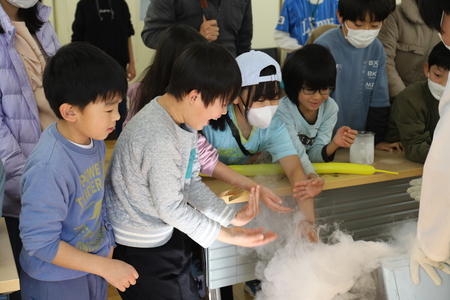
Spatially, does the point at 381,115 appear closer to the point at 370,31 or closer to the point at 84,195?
the point at 370,31

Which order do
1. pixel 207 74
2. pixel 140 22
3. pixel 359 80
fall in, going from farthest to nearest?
1. pixel 140 22
2. pixel 359 80
3. pixel 207 74

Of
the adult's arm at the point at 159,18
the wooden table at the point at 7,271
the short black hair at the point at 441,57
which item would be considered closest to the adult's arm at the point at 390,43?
the short black hair at the point at 441,57

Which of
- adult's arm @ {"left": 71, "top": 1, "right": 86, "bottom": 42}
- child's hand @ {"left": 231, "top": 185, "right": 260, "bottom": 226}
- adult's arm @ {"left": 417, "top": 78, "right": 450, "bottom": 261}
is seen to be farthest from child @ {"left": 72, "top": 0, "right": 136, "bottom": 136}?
adult's arm @ {"left": 417, "top": 78, "right": 450, "bottom": 261}

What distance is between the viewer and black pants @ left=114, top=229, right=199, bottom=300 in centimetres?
144

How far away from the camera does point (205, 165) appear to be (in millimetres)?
1716

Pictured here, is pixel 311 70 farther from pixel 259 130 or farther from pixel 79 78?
pixel 79 78

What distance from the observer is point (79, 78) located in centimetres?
125

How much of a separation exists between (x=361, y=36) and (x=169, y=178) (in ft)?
4.68

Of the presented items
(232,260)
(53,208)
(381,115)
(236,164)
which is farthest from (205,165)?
(381,115)

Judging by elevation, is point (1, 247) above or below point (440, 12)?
below

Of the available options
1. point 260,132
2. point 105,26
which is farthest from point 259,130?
point 105,26

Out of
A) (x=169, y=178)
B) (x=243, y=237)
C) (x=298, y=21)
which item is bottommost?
(x=243, y=237)

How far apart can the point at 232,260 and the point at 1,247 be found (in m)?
0.86

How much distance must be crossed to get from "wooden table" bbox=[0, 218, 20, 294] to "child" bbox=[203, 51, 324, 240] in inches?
33.6
